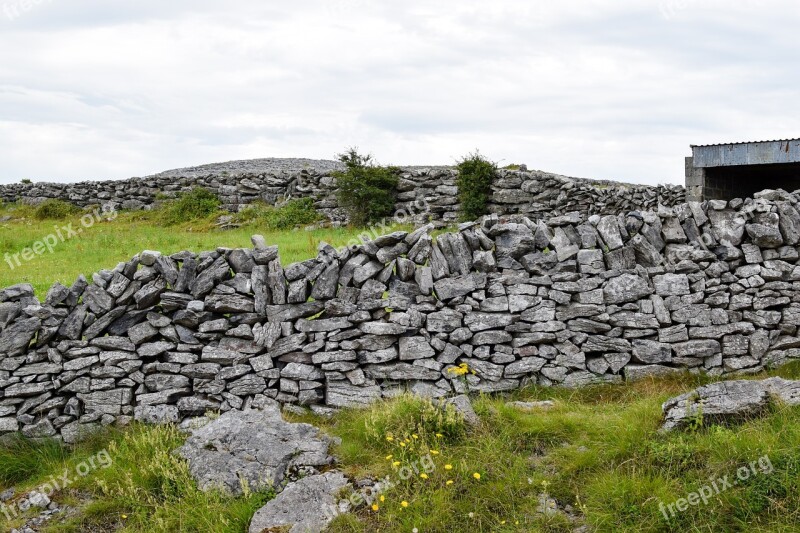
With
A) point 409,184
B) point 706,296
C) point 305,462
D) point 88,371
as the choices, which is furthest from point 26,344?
point 409,184

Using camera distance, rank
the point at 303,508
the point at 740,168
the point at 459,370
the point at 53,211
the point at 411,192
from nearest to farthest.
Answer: the point at 303,508
the point at 459,370
the point at 740,168
the point at 411,192
the point at 53,211

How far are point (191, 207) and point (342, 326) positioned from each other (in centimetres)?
1576

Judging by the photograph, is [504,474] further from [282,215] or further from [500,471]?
[282,215]

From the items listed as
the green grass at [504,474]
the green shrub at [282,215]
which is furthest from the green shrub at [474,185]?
the green grass at [504,474]

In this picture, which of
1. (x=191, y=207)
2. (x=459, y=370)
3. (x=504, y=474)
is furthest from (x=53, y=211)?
(x=504, y=474)

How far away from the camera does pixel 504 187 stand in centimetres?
2097

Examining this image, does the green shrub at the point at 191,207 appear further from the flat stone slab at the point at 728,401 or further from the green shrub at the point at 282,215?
the flat stone slab at the point at 728,401

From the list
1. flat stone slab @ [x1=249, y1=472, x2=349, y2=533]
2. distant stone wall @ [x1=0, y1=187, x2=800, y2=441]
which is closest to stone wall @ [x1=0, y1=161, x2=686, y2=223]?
distant stone wall @ [x1=0, y1=187, x2=800, y2=441]

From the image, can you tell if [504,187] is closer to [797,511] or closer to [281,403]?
[281,403]

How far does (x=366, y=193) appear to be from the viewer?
2081 centimetres

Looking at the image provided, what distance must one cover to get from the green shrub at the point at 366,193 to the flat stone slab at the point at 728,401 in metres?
14.3

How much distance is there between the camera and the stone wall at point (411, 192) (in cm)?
1995

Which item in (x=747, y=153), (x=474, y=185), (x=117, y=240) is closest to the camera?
(x=747, y=153)

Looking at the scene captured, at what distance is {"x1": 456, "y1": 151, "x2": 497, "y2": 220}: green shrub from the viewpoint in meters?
20.7
